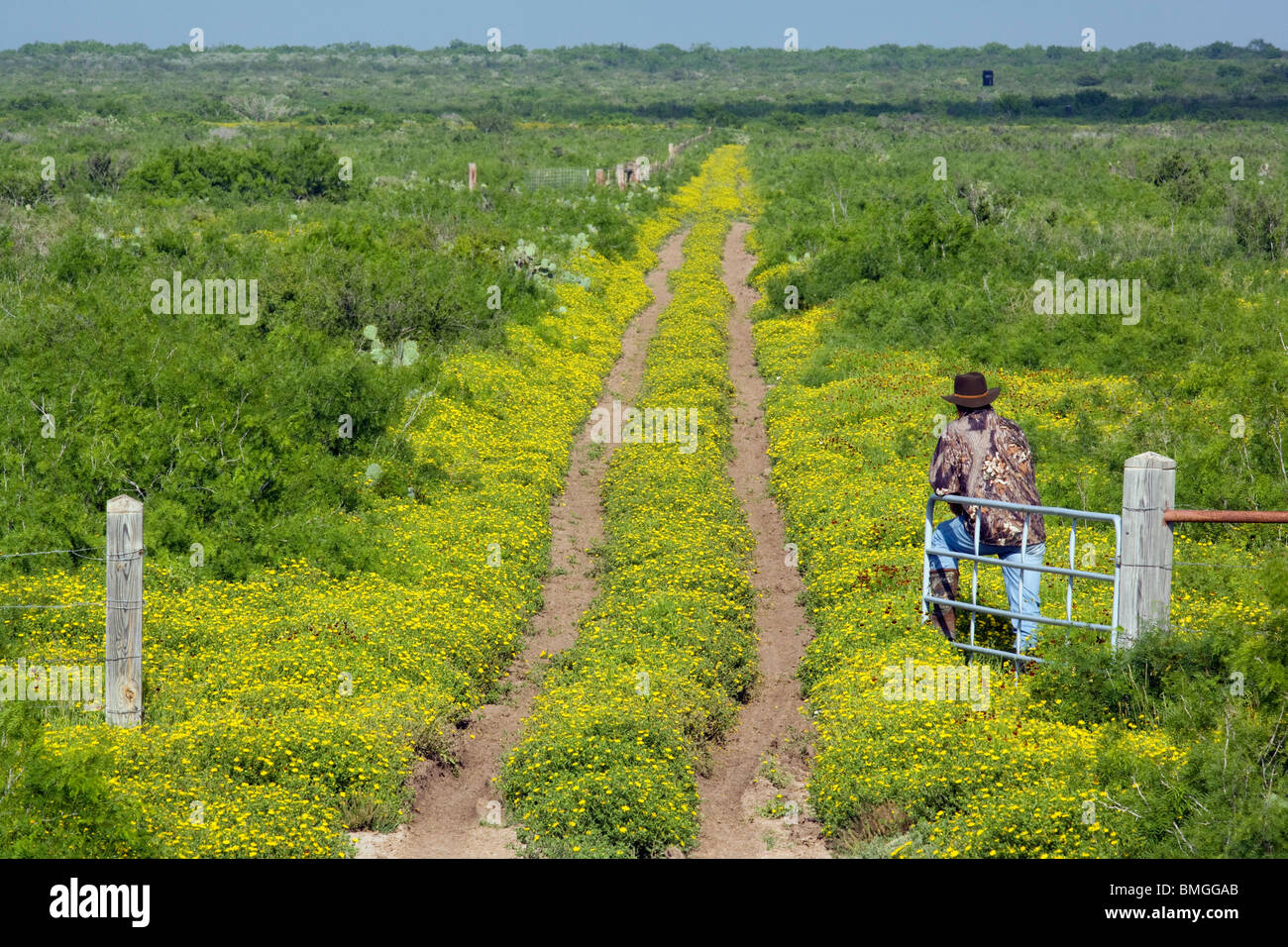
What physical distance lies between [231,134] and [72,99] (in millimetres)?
43284

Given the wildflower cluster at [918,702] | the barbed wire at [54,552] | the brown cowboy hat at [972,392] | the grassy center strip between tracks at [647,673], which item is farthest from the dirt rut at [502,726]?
the brown cowboy hat at [972,392]

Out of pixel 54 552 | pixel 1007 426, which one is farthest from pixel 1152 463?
pixel 54 552

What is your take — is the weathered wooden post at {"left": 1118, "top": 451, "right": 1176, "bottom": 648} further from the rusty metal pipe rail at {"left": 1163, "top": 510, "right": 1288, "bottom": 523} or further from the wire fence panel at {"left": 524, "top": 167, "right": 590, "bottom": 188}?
the wire fence panel at {"left": 524, "top": 167, "right": 590, "bottom": 188}

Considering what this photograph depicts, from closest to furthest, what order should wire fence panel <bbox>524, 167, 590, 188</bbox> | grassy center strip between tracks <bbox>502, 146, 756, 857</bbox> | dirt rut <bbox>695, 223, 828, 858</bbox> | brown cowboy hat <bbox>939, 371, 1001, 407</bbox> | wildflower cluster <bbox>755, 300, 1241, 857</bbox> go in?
1. wildflower cluster <bbox>755, 300, 1241, 857</bbox>
2. grassy center strip between tracks <bbox>502, 146, 756, 857</bbox>
3. dirt rut <bbox>695, 223, 828, 858</bbox>
4. brown cowboy hat <bbox>939, 371, 1001, 407</bbox>
5. wire fence panel <bbox>524, 167, 590, 188</bbox>

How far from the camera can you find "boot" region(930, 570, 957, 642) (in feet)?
32.8

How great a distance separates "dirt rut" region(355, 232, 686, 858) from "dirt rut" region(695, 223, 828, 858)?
141cm

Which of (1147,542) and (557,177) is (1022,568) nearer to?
(1147,542)

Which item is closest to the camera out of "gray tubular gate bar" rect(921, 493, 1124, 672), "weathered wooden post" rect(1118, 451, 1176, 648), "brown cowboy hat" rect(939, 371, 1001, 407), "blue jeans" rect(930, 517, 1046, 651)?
"weathered wooden post" rect(1118, 451, 1176, 648)

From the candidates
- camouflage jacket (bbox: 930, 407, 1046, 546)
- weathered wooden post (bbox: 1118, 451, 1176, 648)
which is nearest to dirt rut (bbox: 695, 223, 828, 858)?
camouflage jacket (bbox: 930, 407, 1046, 546)

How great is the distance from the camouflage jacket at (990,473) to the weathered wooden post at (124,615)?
581cm

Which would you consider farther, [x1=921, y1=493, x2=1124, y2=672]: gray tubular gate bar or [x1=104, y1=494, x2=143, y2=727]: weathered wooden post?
[x1=921, y1=493, x2=1124, y2=672]: gray tubular gate bar

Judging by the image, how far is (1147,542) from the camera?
27.2 feet

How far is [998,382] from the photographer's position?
19.2 metres
